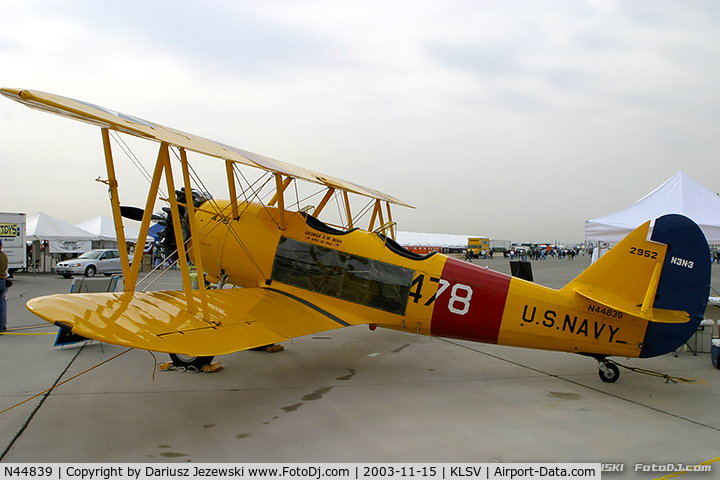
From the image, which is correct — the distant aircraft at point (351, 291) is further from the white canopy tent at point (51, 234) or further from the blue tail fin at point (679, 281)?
the white canopy tent at point (51, 234)

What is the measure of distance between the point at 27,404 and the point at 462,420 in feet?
14.8

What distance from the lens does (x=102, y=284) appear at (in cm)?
768

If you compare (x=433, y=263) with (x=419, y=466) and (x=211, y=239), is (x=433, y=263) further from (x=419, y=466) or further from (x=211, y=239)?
(x=211, y=239)

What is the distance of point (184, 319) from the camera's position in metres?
4.25

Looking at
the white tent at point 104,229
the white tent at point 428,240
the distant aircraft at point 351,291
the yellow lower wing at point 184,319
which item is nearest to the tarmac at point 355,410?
the distant aircraft at point 351,291

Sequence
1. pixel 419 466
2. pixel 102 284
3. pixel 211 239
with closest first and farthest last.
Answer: pixel 419 466, pixel 211 239, pixel 102 284

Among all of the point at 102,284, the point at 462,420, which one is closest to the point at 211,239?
the point at 102,284

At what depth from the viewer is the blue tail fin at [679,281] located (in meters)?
4.91

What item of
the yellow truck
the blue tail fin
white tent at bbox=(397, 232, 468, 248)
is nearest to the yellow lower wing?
the blue tail fin

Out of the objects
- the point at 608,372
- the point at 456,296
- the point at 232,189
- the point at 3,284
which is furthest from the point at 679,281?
the point at 3,284

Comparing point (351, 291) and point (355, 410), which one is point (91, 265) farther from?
point (355, 410)

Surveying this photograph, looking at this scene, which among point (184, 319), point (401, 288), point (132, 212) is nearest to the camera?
point (184, 319)

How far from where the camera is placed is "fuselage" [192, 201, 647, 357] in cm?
516

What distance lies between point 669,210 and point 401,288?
25.2 feet
